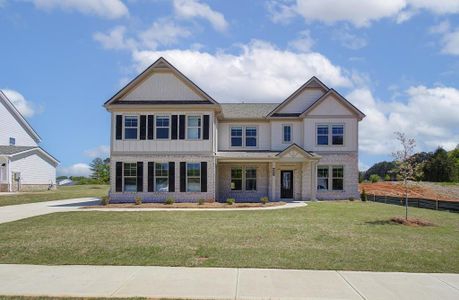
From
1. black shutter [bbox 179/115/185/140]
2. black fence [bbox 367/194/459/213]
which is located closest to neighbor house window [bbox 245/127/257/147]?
black shutter [bbox 179/115/185/140]

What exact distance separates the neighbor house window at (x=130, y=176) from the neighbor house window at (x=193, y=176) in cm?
340

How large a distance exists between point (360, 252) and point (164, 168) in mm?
17673

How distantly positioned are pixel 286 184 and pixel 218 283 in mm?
22964

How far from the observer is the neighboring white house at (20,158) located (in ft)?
125

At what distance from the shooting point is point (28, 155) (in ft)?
136

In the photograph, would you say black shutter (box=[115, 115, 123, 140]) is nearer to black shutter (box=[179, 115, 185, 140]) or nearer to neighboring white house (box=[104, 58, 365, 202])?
neighboring white house (box=[104, 58, 365, 202])

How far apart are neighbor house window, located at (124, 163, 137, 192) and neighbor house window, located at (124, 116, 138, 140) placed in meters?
1.80

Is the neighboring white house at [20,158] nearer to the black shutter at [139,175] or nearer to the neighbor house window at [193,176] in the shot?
the black shutter at [139,175]

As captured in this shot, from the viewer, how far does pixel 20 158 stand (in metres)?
39.9

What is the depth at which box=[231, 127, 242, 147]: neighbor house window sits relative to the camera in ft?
98.4

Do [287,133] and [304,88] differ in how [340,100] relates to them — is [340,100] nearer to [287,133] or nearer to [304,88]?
[304,88]

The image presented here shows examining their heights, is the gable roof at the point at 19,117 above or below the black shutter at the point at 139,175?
above

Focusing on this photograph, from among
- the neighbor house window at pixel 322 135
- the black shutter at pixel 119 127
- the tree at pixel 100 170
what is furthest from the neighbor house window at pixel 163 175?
the tree at pixel 100 170

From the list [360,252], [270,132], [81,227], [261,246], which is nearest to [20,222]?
[81,227]
